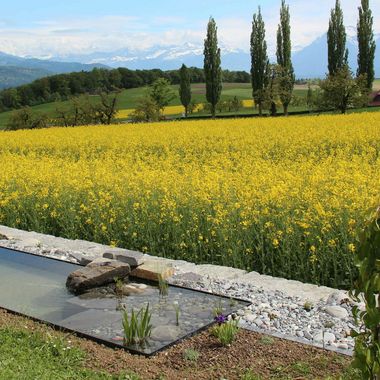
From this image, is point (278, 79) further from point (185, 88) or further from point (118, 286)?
point (118, 286)

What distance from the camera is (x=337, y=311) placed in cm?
483

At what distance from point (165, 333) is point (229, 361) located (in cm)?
77

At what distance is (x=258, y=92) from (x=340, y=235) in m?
41.6

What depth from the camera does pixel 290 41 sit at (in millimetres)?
48156

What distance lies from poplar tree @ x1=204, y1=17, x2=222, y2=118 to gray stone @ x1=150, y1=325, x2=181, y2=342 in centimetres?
4618

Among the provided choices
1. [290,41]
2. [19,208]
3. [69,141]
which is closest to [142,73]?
[290,41]

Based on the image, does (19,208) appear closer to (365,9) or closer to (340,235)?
(340,235)

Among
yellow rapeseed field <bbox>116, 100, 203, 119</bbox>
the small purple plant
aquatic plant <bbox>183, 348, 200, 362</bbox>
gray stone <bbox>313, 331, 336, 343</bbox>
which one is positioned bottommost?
aquatic plant <bbox>183, 348, 200, 362</bbox>

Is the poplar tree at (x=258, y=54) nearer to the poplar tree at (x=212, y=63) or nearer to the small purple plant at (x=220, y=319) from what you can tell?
the poplar tree at (x=212, y=63)

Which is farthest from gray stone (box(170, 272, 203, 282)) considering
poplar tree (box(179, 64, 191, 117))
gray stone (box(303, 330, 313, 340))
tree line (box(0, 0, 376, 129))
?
poplar tree (box(179, 64, 191, 117))

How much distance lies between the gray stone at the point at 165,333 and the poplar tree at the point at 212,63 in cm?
4618

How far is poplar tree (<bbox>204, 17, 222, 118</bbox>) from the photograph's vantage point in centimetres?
5053

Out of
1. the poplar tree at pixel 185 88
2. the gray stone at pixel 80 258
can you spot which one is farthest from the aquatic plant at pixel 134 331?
the poplar tree at pixel 185 88

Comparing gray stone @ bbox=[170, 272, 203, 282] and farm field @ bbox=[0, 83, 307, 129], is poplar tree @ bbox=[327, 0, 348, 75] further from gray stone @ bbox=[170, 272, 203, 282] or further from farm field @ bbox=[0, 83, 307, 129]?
gray stone @ bbox=[170, 272, 203, 282]
